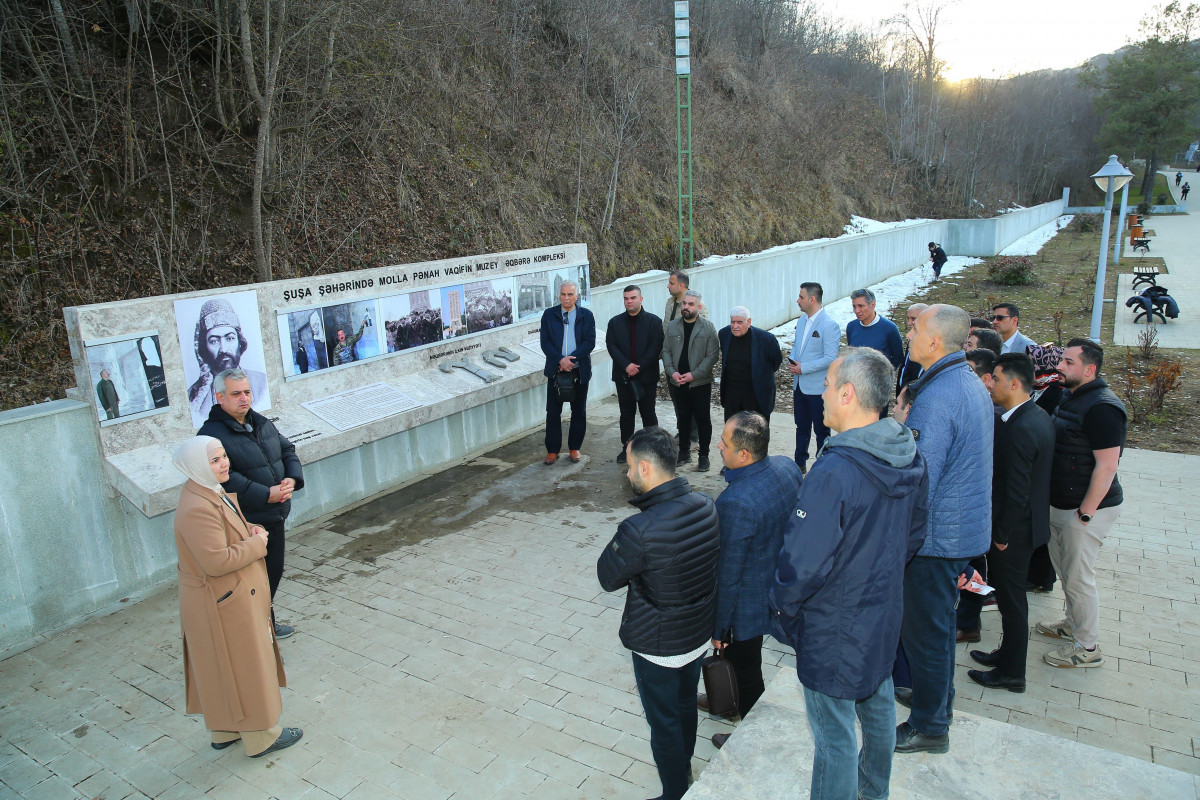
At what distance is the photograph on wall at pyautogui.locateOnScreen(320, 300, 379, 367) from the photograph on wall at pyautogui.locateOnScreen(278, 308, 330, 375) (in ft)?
0.21

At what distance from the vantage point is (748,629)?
3324 mm

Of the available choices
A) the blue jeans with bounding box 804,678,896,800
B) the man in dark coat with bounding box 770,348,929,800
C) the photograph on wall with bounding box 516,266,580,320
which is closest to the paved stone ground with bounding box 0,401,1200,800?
the blue jeans with bounding box 804,678,896,800

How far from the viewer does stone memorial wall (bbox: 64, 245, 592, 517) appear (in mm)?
5172

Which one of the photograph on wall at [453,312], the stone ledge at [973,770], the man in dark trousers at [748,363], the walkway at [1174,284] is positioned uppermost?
the photograph on wall at [453,312]

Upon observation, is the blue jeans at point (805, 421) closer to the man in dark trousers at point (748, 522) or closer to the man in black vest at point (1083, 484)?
the man in black vest at point (1083, 484)

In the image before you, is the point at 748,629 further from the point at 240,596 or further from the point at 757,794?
the point at 240,596

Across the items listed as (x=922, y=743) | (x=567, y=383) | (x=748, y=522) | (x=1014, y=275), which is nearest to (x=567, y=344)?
(x=567, y=383)

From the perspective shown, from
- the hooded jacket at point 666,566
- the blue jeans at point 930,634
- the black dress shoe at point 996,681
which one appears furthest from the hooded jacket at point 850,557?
the black dress shoe at point 996,681

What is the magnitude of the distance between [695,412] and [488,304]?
2.62 metres

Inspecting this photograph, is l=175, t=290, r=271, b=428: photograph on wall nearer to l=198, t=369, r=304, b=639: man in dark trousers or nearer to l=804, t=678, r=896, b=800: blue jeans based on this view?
l=198, t=369, r=304, b=639: man in dark trousers

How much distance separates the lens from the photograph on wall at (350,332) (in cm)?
671

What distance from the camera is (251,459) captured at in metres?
4.35

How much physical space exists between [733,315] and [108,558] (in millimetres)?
5495

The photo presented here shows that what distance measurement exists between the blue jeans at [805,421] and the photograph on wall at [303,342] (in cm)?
451
